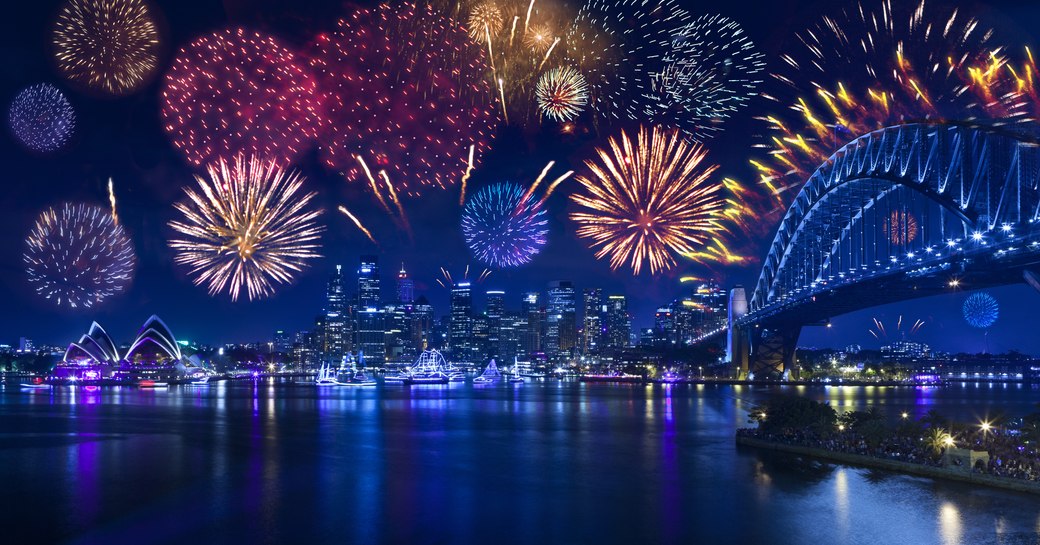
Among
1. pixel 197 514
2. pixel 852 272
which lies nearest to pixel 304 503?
pixel 197 514

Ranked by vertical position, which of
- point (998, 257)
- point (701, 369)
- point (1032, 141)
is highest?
point (1032, 141)

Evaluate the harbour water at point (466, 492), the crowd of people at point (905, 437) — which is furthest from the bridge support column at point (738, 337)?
the crowd of people at point (905, 437)

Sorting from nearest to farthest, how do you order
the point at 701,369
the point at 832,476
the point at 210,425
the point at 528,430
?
the point at 832,476, the point at 528,430, the point at 210,425, the point at 701,369

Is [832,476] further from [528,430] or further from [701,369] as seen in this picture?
[701,369]

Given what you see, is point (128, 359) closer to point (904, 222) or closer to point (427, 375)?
point (427, 375)

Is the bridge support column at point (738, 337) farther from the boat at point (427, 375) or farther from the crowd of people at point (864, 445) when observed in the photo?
the crowd of people at point (864, 445)

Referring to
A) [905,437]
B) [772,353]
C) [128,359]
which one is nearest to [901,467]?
[905,437]

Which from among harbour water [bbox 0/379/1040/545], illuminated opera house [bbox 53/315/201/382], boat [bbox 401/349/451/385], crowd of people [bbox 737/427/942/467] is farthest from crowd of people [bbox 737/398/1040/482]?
illuminated opera house [bbox 53/315/201/382]

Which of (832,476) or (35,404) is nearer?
(832,476)
